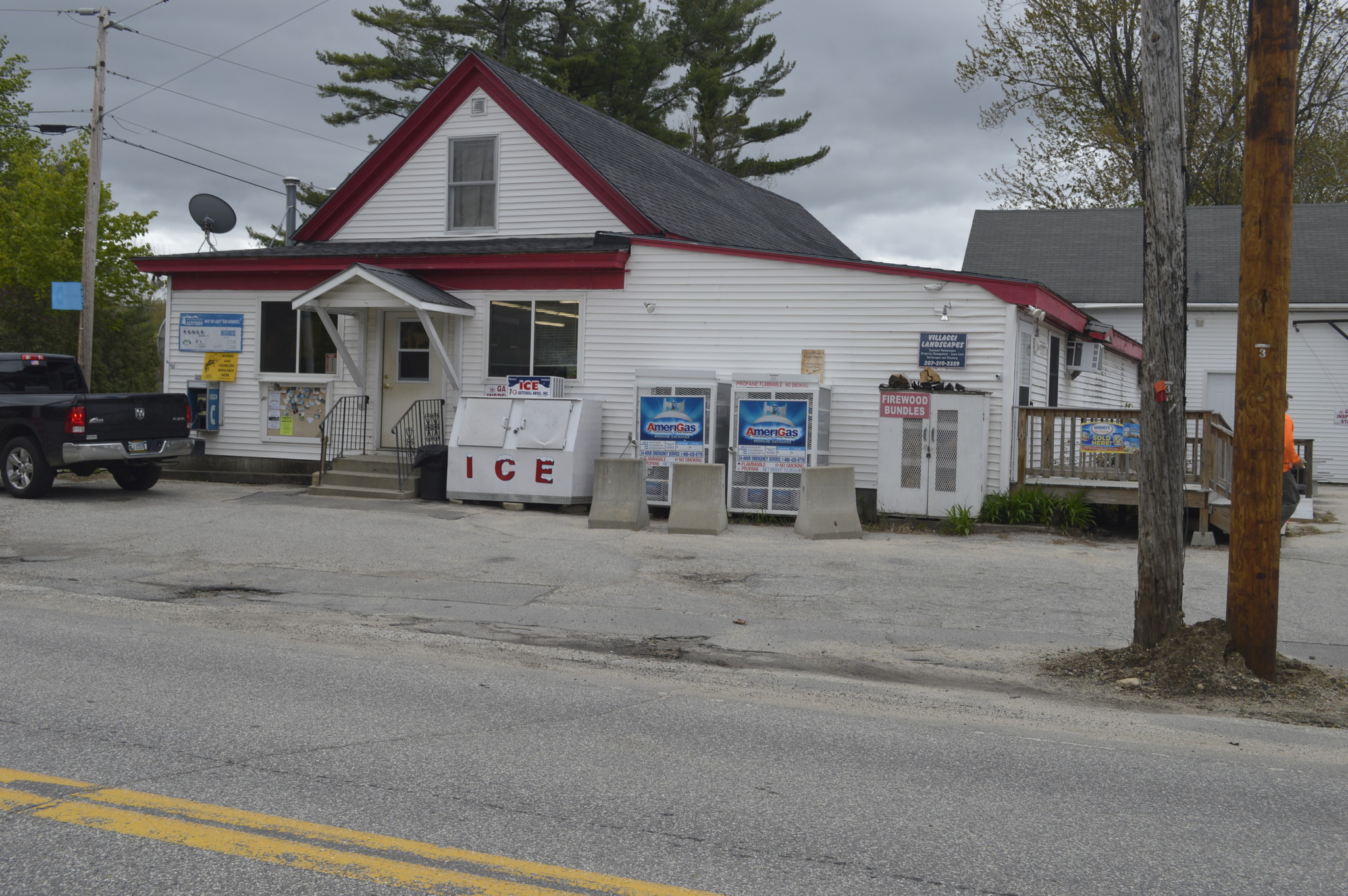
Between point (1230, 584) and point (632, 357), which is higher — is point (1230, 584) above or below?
below

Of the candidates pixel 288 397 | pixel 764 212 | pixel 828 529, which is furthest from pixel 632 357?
pixel 764 212

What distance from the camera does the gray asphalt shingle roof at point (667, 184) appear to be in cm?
1878

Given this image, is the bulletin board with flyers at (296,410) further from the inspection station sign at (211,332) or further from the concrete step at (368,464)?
the concrete step at (368,464)

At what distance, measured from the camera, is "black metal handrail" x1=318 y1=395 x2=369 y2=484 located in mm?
18688

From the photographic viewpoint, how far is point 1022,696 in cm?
708

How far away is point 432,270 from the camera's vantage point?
18.3 meters

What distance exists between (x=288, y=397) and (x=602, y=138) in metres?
7.66

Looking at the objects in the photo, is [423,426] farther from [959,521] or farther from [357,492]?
[959,521]

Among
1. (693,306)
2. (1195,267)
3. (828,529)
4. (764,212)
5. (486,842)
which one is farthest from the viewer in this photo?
(1195,267)

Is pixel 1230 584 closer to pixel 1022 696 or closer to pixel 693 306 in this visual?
pixel 1022 696

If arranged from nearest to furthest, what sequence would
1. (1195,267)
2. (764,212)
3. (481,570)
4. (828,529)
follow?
(481,570) → (828,529) → (764,212) → (1195,267)

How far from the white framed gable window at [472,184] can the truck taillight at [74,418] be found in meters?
6.94

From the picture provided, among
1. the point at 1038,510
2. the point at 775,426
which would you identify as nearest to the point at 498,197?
the point at 775,426

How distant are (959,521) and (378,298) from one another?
9411 millimetres
